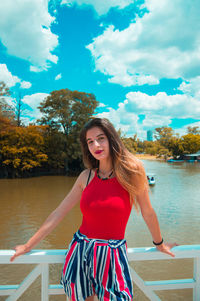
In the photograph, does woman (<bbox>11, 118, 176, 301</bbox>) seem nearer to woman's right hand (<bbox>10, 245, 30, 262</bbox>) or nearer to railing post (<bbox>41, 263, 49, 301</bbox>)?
woman's right hand (<bbox>10, 245, 30, 262</bbox>)

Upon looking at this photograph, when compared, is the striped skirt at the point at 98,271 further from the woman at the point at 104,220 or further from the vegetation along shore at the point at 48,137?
the vegetation along shore at the point at 48,137

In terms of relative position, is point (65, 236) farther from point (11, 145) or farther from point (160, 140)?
point (160, 140)

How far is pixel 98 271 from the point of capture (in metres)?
1.04

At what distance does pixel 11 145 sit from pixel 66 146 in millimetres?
5218

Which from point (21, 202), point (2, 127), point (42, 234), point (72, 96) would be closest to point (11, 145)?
point (2, 127)

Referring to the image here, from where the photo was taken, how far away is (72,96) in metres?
22.6

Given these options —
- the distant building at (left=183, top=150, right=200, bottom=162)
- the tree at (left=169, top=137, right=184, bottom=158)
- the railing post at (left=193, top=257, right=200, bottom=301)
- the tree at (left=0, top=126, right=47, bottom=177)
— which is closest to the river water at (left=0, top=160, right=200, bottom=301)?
the railing post at (left=193, top=257, right=200, bottom=301)

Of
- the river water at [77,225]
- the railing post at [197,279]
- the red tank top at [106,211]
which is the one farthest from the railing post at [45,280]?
the river water at [77,225]

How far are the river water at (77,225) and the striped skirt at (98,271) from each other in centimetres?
363

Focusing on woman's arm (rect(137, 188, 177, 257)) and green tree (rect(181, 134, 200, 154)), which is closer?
woman's arm (rect(137, 188, 177, 257))

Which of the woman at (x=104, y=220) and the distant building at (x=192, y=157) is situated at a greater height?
the woman at (x=104, y=220)

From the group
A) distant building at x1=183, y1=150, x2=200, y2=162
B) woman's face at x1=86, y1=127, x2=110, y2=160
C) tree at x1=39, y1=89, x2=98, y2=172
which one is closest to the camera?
woman's face at x1=86, y1=127, x2=110, y2=160

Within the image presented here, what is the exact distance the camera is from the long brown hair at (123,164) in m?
1.14

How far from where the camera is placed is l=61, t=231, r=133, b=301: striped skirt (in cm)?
102
